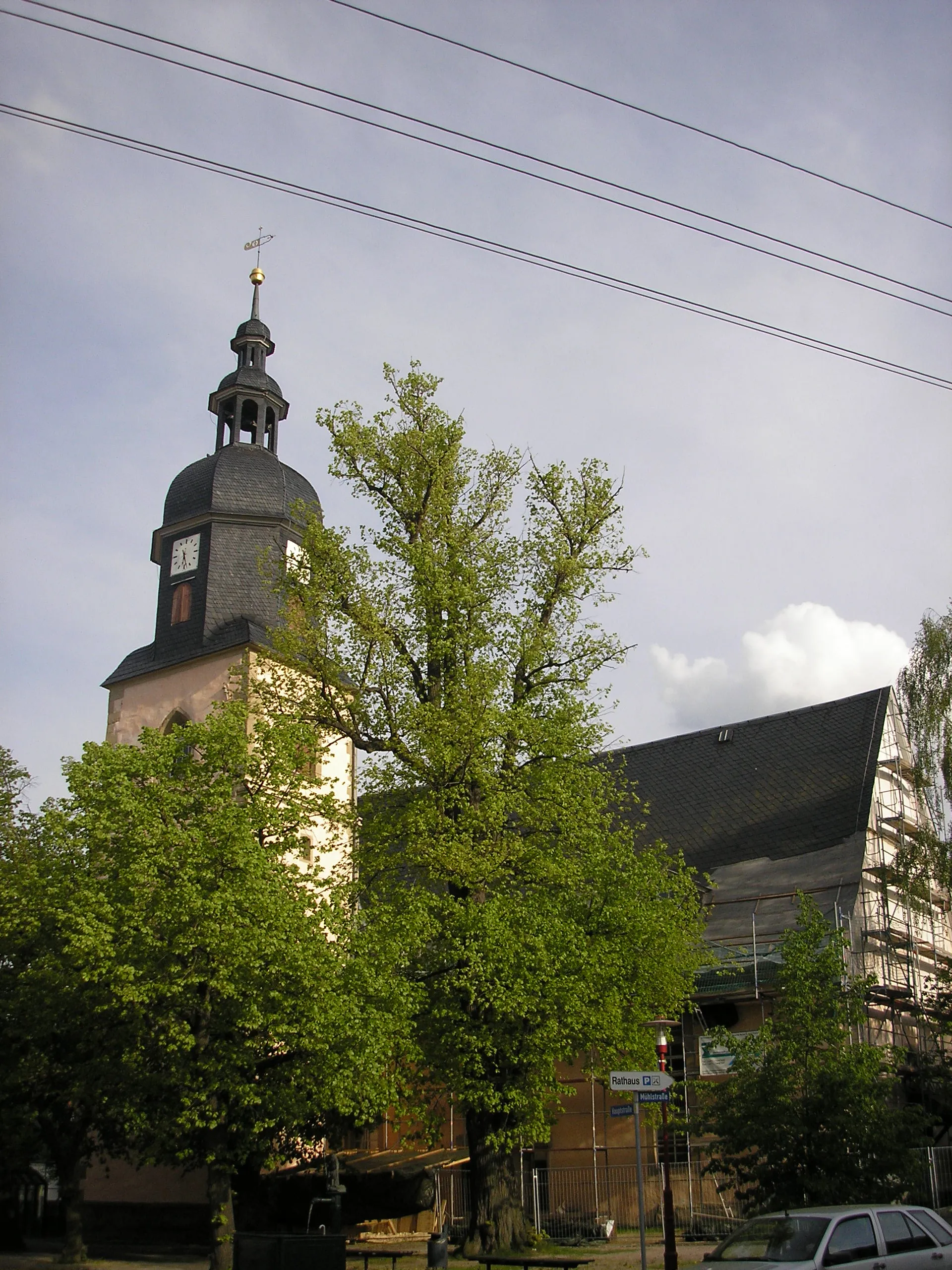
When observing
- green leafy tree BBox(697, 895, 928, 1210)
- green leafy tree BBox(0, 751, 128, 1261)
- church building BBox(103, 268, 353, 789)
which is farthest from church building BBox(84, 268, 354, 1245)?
green leafy tree BBox(697, 895, 928, 1210)

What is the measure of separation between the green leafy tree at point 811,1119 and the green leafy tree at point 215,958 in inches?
222

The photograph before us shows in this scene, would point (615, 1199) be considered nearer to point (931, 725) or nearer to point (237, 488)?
point (931, 725)

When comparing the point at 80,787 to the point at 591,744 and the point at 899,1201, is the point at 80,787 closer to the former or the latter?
the point at 591,744

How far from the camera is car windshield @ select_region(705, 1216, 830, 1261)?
12.0m

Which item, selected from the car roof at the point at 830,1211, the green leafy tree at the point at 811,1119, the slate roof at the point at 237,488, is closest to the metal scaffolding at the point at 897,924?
the green leafy tree at the point at 811,1119

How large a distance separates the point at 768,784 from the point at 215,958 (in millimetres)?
18734

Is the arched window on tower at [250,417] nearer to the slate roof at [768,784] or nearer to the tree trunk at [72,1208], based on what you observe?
the slate roof at [768,784]

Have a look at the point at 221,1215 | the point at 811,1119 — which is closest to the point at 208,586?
the point at 221,1215

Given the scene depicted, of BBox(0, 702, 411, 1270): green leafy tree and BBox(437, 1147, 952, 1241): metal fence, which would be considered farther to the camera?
BBox(437, 1147, 952, 1241): metal fence

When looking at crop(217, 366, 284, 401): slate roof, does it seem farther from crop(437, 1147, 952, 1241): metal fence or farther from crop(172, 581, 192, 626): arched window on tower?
crop(437, 1147, 952, 1241): metal fence

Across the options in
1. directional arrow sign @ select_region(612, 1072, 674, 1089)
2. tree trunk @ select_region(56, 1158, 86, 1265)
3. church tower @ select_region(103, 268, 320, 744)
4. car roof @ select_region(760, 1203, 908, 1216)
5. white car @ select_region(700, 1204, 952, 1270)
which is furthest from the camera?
church tower @ select_region(103, 268, 320, 744)

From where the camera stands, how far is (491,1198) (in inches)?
812

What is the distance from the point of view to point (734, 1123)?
17.0 metres

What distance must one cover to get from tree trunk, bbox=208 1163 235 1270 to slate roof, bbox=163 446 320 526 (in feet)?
62.5
